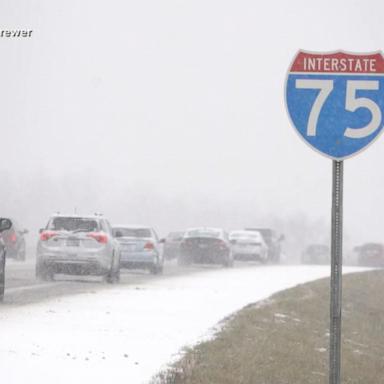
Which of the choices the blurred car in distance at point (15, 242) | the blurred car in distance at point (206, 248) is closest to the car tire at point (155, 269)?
the blurred car in distance at point (206, 248)

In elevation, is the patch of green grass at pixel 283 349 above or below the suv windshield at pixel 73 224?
below

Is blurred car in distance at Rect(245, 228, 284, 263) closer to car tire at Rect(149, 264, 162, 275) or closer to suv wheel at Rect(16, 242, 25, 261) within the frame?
suv wheel at Rect(16, 242, 25, 261)

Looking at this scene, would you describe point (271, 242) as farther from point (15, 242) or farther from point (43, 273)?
point (43, 273)

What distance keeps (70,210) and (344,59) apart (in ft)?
427

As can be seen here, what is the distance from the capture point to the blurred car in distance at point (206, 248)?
1602 inches

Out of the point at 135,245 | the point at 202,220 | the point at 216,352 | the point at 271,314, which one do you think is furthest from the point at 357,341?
the point at 202,220

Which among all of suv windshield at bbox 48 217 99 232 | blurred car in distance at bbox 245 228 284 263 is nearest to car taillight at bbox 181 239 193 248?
suv windshield at bbox 48 217 99 232

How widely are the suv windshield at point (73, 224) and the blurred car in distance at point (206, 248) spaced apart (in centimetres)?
1560

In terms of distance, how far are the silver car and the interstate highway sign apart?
17.6 meters

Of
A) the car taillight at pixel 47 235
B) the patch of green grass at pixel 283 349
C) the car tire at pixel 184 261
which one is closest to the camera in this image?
the patch of green grass at pixel 283 349

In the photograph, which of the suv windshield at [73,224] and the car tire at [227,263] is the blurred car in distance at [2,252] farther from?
the car tire at [227,263]

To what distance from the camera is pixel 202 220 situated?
173m

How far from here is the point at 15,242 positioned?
4044cm

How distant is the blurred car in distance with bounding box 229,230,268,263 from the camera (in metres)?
48.9
